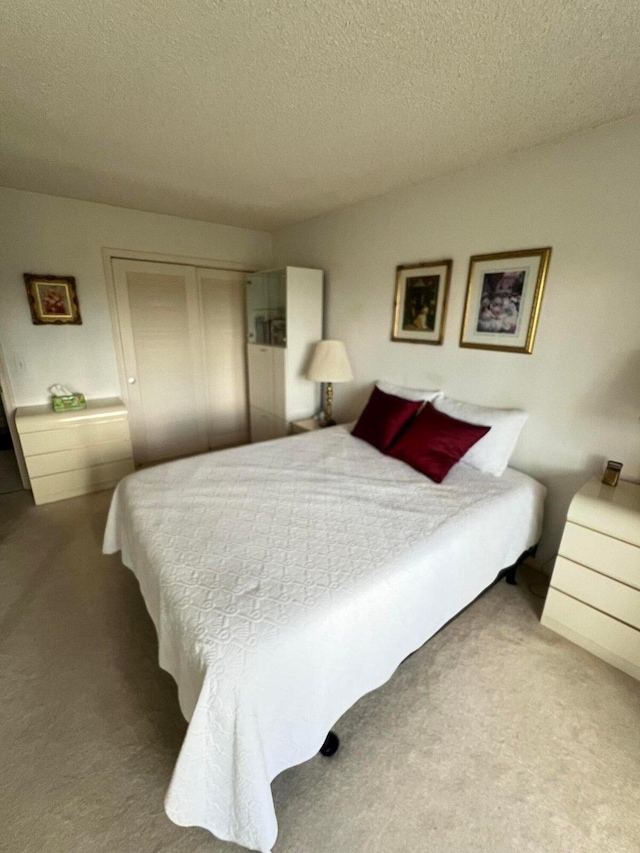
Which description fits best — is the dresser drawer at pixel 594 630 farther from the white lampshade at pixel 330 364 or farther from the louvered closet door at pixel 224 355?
the louvered closet door at pixel 224 355

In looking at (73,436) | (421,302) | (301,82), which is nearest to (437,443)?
(421,302)

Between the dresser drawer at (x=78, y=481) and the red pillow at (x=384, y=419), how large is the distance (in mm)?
2132

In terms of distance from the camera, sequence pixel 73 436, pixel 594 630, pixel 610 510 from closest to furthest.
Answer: pixel 610 510
pixel 594 630
pixel 73 436

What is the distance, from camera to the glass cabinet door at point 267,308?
333 cm

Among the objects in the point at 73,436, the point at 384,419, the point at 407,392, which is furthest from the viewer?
the point at 73,436

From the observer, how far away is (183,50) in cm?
124

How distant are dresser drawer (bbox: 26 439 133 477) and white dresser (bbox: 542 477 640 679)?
3.26m

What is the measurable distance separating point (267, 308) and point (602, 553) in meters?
3.22

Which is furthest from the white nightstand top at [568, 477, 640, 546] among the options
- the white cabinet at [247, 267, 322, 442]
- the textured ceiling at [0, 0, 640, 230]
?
the white cabinet at [247, 267, 322, 442]

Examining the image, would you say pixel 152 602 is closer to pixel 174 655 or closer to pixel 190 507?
pixel 174 655

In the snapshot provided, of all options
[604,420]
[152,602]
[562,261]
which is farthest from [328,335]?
[152,602]

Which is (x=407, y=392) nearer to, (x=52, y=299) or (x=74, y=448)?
(x=74, y=448)

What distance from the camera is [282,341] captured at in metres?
3.40

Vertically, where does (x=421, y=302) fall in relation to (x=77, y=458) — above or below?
above
